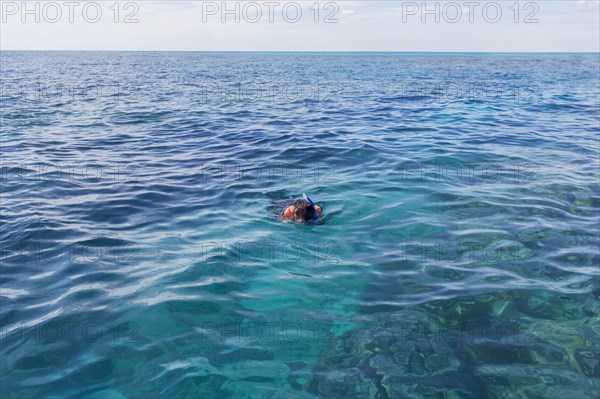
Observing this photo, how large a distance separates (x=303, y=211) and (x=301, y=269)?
2039 millimetres

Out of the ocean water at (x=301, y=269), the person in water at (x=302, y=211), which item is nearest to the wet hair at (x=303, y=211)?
the person in water at (x=302, y=211)

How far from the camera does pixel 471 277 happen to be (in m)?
8.62

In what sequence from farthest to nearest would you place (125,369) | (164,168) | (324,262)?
(164,168) → (324,262) → (125,369)

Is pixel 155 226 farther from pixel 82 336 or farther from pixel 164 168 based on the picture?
pixel 164 168

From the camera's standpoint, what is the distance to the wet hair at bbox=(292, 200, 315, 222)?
35.4 ft

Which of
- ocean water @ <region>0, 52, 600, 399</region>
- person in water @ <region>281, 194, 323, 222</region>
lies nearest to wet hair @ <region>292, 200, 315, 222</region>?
person in water @ <region>281, 194, 323, 222</region>

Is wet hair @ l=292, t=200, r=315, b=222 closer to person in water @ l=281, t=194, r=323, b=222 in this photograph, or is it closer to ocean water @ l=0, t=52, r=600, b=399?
person in water @ l=281, t=194, r=323, b=222

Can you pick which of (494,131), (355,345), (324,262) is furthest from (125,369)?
(494,131)

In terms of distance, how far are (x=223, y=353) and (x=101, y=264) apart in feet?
12.2

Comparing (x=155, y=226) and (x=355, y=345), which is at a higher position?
(x=155, y=226)

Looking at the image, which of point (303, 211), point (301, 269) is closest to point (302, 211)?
point (303, 211)

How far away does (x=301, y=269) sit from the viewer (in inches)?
358

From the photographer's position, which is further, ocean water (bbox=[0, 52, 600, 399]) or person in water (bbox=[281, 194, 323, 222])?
person in water (bbox=[281, 194, 323, 222])

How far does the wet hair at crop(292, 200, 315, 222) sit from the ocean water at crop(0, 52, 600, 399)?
21 centimetres
